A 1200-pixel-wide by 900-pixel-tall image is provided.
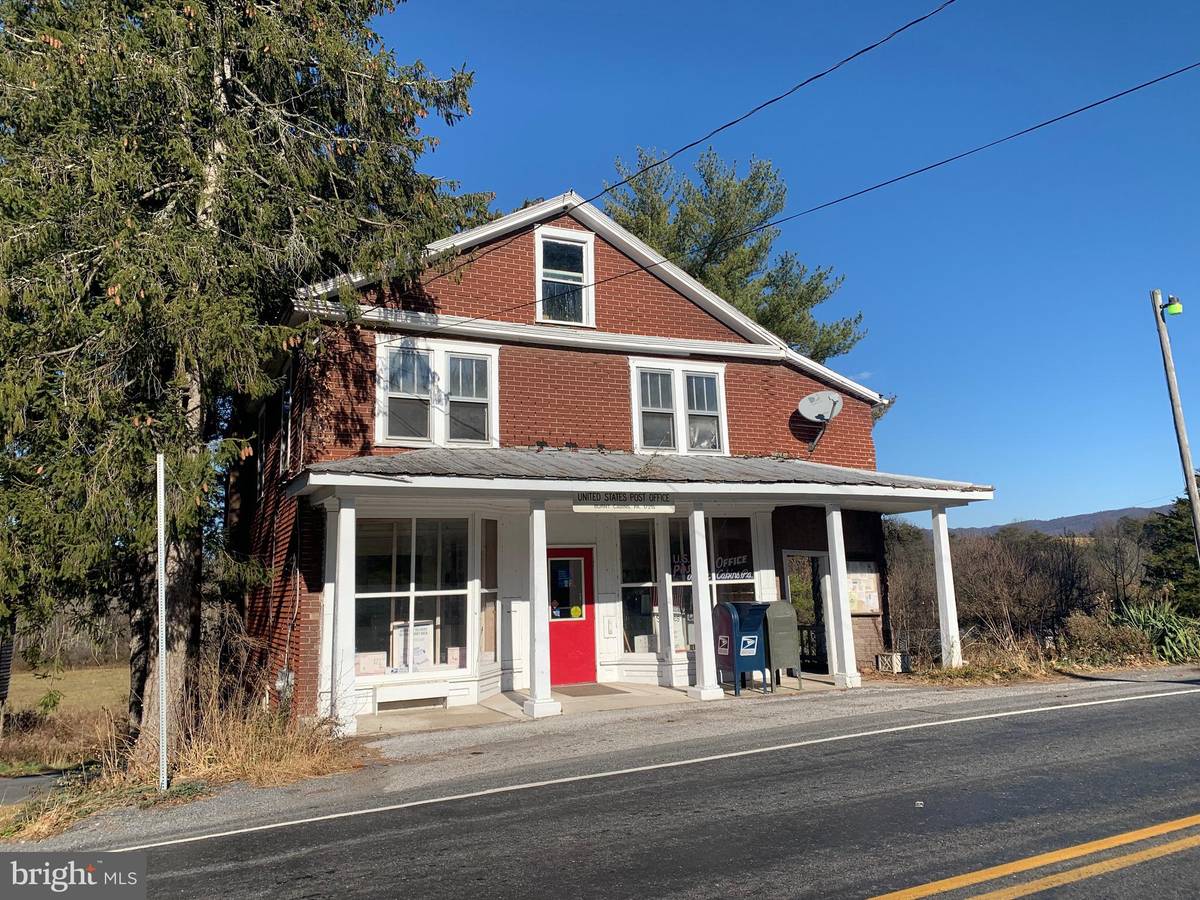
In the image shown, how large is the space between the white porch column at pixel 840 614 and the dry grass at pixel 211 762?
756cm

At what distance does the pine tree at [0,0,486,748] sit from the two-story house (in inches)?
50.8

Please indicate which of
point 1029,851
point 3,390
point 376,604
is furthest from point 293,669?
point 1029,851

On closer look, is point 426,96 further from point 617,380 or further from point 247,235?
point 617,380

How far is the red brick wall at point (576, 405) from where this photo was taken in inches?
472

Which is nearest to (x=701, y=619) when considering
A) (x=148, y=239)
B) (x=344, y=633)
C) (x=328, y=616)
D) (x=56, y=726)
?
(x=344, y=633)

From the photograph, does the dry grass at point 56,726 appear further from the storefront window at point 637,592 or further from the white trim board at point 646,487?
the storefront window at point 637,592

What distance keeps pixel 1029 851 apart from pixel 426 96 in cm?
1206

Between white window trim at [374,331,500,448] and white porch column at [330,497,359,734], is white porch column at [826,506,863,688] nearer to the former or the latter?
white window trim at [374,331,500,448]

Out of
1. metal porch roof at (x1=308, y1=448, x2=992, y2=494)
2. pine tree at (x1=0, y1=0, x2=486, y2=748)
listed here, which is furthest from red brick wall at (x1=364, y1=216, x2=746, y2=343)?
metal porch roof at (x1=308, y1=448, x2=992, y2=494)

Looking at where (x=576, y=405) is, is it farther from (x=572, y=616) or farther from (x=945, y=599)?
(x=945, y=599)

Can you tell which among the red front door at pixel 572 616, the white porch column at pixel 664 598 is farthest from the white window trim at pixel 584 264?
the red front door at pixel 572 616

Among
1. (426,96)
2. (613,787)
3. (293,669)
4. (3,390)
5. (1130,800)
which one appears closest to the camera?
(1130,800)

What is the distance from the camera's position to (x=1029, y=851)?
15.8 feet

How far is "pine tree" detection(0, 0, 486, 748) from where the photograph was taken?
902 centimetres
